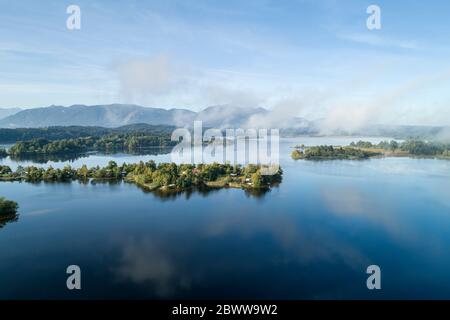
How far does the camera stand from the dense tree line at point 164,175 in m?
10.8

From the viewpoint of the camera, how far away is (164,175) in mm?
10812

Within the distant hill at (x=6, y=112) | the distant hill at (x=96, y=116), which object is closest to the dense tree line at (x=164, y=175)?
the distant hill at (x=96, y=116)

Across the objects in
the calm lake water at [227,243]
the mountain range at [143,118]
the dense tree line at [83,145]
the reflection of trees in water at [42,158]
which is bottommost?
the calm lake water at [227,243]

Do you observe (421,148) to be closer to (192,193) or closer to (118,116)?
(192,193)

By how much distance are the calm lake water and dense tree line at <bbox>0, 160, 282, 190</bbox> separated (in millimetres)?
941

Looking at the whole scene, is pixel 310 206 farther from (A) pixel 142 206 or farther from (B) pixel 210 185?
(A) pixel 142 206

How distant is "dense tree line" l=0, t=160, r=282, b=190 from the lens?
35.3 ft

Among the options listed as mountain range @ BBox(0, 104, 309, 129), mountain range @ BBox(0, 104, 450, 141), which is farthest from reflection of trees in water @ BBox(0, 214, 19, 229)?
mountain range @ BBox(0, 104, 309, 129)

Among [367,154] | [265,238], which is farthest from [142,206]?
[367,154]

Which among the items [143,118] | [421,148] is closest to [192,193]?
[421,148]

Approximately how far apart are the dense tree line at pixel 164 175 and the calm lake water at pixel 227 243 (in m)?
0.94

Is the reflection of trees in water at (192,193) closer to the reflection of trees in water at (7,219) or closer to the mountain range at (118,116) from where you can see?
the reflection of trees in water at (7,219)

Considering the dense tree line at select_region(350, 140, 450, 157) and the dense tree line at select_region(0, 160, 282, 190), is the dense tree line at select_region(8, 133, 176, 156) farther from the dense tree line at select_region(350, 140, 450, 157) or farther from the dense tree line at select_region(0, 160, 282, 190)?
the dense tree line at select_region(350, 140, 450, 157)
